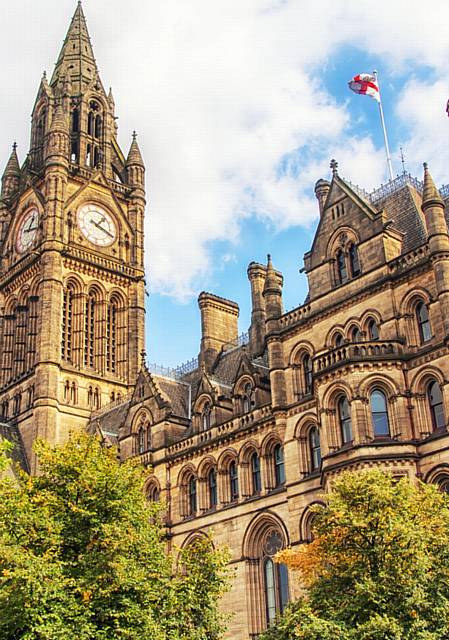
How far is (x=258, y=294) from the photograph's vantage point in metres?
52.6

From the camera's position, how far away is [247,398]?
42344 mm

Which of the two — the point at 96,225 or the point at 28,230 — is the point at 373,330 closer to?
the point at 96,225

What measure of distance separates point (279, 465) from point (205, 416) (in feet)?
22.9

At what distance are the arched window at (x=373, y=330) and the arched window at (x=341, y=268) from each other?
9.51ft

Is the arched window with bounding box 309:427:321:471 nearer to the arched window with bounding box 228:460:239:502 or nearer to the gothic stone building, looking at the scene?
the gothic stone building

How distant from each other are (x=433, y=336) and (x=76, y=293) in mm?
38566

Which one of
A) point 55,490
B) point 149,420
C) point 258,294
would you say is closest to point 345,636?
point 55,490

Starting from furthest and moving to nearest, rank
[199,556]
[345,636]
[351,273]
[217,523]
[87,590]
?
[217,523], [351,273], [199,556], [87,590], [345,636]

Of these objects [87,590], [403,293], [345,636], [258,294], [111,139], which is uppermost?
[111,139]

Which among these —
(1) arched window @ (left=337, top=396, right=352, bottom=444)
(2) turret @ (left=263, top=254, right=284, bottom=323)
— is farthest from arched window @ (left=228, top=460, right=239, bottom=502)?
(1) arched window @ (left=337, top=396, right=352, bottom=444)

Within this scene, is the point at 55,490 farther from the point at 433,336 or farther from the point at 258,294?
the point at 258,294

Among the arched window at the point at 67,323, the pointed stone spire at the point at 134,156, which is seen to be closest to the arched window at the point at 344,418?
the arched window at the point at 67,323

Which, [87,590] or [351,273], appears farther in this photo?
[351,273]

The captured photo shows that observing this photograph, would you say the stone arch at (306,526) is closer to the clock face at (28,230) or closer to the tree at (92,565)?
the tree at (92,565)
